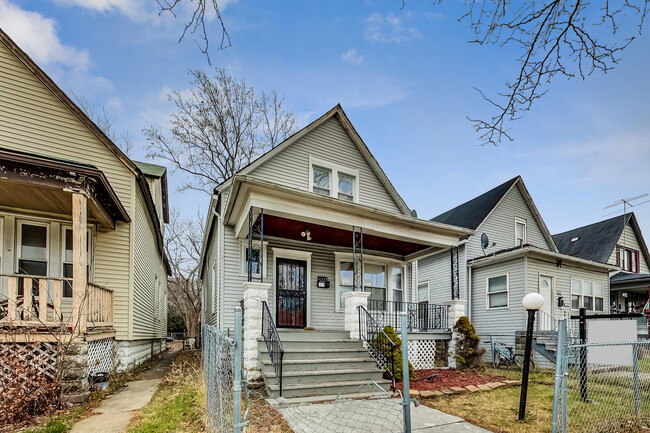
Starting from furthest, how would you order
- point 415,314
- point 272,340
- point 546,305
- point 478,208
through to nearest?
point 478,208 < point 546,305 < point 415,314 < point 272,340

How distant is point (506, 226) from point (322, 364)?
1265 cm

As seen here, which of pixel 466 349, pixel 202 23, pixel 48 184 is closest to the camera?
pixel 202 23

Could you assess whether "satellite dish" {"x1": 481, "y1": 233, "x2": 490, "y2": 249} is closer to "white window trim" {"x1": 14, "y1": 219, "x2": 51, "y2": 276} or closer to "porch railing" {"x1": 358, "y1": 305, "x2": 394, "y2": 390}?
"porch railing" {"x1": 358, "y1": 305, "x2": 394, "y2": 390}

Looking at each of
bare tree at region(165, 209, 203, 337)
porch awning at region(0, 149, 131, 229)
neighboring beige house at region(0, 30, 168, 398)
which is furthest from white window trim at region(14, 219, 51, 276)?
bare tree at region(165, 209, 203, 337)

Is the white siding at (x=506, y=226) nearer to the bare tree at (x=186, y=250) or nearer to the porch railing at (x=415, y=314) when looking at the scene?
the porch railing at (x=415, y=314)

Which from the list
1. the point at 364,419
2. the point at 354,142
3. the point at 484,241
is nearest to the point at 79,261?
the point at 364,419

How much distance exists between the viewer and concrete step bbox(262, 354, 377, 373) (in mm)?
6498

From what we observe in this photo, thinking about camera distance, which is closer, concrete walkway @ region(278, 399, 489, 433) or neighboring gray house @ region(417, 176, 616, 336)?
concrete walkway @ region(278, 399, 489, 433)

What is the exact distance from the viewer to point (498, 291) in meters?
13.7

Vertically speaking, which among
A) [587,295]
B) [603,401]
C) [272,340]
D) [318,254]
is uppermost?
[318,254]

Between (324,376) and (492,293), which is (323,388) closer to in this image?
(324,376)

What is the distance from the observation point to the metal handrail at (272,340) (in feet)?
20.2

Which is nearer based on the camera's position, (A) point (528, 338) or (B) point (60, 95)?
(A) point (528, 338)

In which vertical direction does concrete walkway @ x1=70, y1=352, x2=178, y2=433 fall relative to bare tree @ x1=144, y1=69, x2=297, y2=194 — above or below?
below
